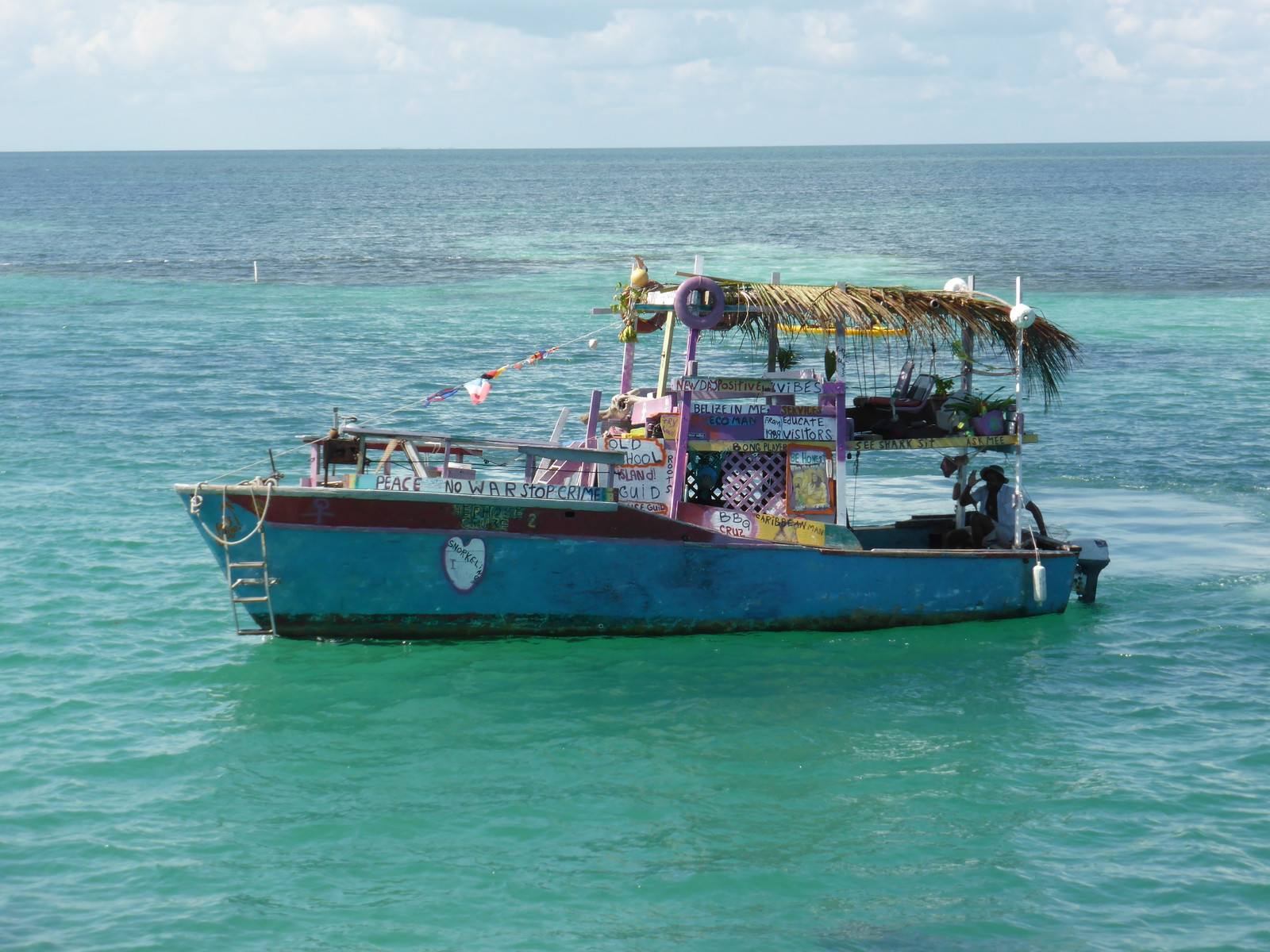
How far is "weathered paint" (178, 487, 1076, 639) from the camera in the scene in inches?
482

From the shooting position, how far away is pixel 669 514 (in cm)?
1291

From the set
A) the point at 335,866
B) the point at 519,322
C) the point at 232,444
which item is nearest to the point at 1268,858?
the point at 335,866

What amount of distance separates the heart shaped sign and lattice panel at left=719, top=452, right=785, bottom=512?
2528 millimetres

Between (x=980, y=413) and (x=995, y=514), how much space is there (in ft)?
4.89

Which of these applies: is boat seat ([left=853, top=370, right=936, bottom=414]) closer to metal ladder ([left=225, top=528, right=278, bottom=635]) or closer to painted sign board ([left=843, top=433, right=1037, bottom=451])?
painted sign board ([left=843, top=433, right=1037, bottom=451])

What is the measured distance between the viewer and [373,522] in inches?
481

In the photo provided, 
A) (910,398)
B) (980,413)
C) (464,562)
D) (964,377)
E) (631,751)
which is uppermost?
(964,377)

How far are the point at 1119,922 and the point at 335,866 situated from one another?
5350 millimetres

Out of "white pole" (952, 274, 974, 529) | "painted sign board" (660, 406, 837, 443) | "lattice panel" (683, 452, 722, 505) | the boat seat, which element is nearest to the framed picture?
"painted sign board" (660, 406, 837, 443)

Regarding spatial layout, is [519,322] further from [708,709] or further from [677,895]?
[677,895]

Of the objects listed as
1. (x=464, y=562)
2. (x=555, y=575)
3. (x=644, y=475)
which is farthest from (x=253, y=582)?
(x=644, y=475)

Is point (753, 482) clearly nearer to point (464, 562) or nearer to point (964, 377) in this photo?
point (964, 377)

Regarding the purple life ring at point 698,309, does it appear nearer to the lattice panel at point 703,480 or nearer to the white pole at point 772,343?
the white pole at point 772,343

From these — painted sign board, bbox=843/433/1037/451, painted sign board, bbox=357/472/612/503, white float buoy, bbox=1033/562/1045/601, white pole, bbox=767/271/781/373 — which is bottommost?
white float buoy, bbox=1033/562/1045/601
